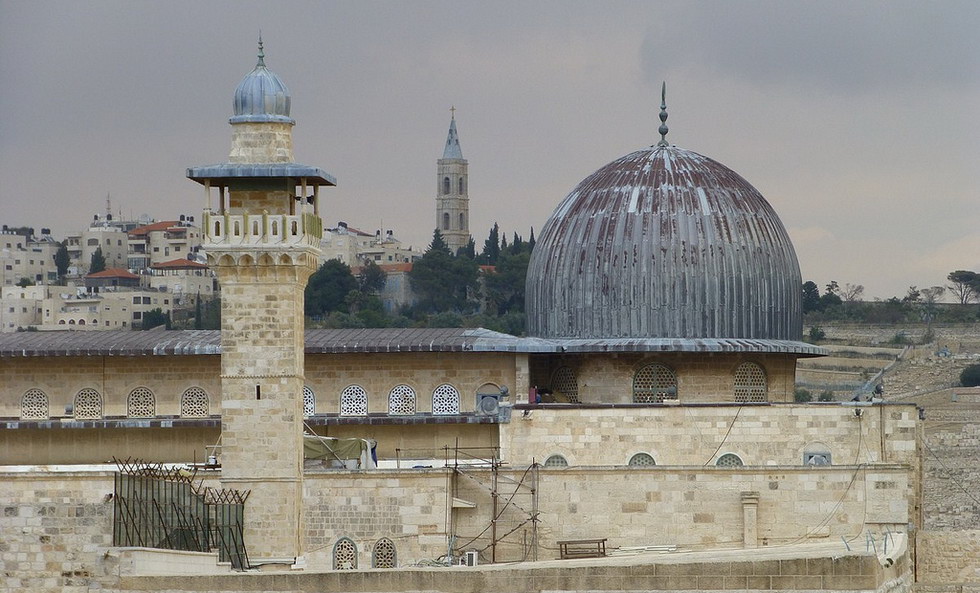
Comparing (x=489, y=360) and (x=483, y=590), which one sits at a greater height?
(x=489, y=360)

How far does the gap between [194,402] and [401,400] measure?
3.54m

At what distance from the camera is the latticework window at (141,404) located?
135 feet

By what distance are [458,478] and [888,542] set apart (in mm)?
6764

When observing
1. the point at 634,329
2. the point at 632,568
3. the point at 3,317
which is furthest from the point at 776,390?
the point at 3,317

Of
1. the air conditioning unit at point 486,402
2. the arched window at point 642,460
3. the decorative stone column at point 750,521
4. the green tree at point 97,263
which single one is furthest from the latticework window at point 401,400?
the green tree at point 97,263

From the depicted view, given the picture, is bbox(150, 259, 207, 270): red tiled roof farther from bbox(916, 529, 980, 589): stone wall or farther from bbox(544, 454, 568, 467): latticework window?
bbox(916, 529, 980, 589): stone wall

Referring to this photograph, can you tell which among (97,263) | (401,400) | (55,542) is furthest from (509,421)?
(97,263)

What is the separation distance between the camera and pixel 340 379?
4097 centimetres

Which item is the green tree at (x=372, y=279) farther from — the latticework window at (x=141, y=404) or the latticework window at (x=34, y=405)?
the latticework window at (x=141, y=404)

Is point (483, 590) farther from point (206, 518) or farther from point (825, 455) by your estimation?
point (825, 455)

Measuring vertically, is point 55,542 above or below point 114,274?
below

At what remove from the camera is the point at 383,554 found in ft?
115

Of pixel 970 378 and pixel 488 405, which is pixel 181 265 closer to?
pixel 970 378

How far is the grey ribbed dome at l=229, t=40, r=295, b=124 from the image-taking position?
34625 millimetres
